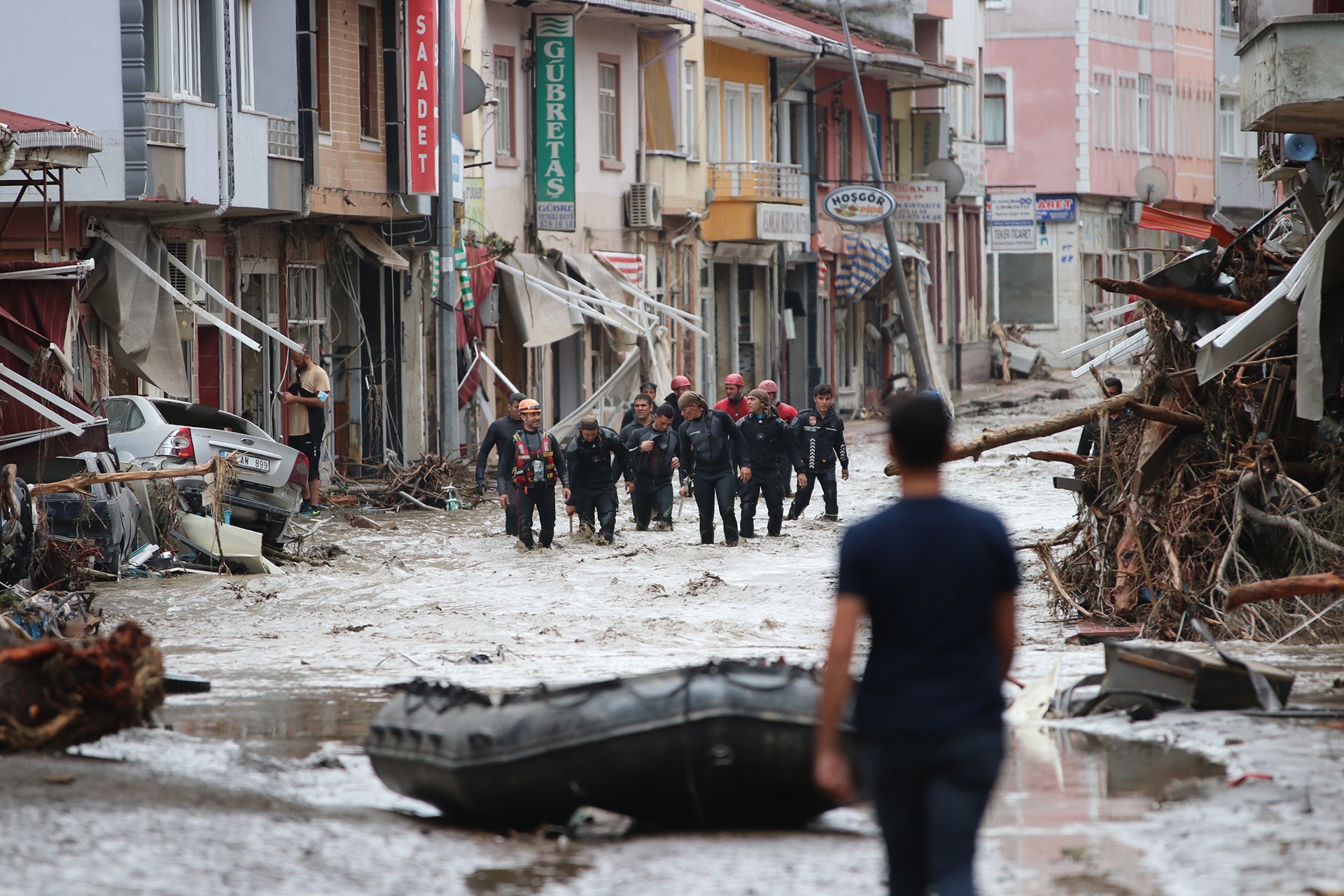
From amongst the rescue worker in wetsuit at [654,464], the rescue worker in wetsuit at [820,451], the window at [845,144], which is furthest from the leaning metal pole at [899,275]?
the rescue worker in wetsuit at [654,464]

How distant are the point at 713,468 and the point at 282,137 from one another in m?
7.57

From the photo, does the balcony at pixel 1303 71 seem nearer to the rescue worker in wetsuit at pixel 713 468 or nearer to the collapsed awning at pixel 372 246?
the rescue worker in wetsuit at pixel 713 468

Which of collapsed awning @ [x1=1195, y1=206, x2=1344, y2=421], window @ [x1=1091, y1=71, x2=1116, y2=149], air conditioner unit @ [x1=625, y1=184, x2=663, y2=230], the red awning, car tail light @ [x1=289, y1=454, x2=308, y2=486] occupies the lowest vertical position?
car tail light @ [x1=289, y1=454, x2=308, y2=486]

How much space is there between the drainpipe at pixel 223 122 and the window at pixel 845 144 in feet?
79.8

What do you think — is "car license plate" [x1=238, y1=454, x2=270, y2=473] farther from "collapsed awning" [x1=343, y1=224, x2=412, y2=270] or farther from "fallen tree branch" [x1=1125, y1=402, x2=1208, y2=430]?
"collapsed awning" [x1=343, y1=224, x2=412, y2=270]

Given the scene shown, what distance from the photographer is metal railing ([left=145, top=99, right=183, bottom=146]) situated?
2166 centimetres

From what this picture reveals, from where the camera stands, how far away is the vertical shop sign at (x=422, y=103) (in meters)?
26.9

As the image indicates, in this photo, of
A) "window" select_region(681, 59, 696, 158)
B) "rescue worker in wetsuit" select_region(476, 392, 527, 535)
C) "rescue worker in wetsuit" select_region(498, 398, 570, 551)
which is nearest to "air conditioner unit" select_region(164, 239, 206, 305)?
"rescue worker in wetsuit" select_region(476, 392, 527, 535)

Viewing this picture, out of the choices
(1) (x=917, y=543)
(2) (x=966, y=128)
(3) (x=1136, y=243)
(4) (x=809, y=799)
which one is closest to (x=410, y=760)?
(4) (x=809, y=799)

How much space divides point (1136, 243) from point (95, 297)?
45896 millimetres

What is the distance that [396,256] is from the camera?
28.2 metres

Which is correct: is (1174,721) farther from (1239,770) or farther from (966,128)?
(966,128)

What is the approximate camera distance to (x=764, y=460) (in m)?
21.2

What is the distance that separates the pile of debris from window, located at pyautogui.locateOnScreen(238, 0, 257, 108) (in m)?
12.6
